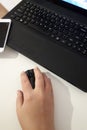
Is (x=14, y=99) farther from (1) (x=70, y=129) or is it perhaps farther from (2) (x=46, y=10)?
(2) (x=46, y=10)

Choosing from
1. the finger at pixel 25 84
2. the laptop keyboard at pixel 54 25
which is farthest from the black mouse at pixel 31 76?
the laptop keyboard at pixel 54 25

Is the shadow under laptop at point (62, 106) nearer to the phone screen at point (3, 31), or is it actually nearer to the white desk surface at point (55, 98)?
the white desk surface at point (55, 98)

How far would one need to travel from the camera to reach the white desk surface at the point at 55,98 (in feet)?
2.07

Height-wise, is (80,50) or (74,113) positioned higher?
(80,50)

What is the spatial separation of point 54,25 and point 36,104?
27 cm

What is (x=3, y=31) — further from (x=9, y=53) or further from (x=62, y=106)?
(x=62, y=106)

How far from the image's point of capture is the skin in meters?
0.62

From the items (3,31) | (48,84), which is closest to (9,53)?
(3,31)

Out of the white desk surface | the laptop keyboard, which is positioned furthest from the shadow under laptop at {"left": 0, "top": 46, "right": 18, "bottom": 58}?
the laptop keyboard

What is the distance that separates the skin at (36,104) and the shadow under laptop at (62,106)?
0.05 feet

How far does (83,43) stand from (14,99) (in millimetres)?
260

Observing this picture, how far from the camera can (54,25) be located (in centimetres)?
77

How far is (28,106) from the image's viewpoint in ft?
2.10

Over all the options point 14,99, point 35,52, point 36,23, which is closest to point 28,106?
point 14,99
